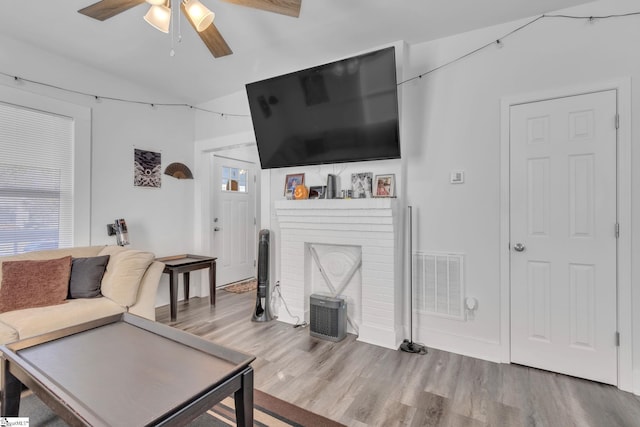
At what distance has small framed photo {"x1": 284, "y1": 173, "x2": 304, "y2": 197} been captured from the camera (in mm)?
3287

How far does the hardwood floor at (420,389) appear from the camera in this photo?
1.74 m

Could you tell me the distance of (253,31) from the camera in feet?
8.21

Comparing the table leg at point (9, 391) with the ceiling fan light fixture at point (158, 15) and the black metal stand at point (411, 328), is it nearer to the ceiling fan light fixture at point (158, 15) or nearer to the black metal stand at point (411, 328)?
the ceiling fan light fixture at point (158, 15)

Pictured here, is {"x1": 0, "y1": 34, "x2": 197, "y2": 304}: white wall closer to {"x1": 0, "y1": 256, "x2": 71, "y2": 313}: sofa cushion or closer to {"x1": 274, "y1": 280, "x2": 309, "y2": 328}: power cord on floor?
{"x1": 0, "y1": 256, "x2": 71, "y2": 313}: sofa cushion

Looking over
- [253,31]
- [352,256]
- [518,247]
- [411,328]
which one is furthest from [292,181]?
[518,247]

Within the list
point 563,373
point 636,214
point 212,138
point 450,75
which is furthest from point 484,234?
point 212,138

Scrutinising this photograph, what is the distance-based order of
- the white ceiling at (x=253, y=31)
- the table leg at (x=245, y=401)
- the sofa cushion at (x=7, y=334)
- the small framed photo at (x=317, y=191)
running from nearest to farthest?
the table leg at (x=245, y=401) < the sofa cushion at (x=7, y=334) < the white ceiling at (x=253, y=31) < the small framed photo at (x=317, y=191)

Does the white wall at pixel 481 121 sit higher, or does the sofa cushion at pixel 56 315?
the white wall at pixel 481 121

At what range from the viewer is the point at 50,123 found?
2879mm

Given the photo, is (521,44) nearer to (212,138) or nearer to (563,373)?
(563,373)

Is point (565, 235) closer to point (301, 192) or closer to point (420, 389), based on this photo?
point (420, 389)

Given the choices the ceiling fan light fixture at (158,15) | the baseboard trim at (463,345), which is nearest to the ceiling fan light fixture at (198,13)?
the ceiling fan light fixture at (158,15)

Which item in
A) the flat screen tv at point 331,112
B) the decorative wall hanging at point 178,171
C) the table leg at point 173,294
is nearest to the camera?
the flat screen tv at point 331,112

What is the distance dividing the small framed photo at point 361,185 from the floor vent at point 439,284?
705 millimetres
